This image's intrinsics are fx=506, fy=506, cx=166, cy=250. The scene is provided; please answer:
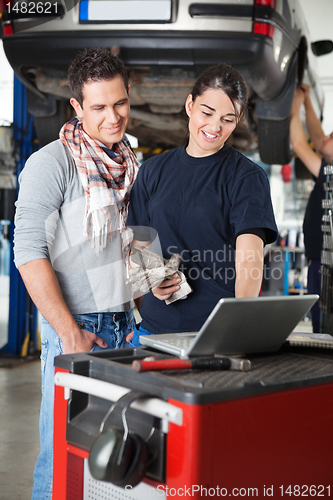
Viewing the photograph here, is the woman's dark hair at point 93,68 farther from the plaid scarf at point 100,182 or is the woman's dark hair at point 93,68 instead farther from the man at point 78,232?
the plaid scarf at point 100,182

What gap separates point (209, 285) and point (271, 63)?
1.97m

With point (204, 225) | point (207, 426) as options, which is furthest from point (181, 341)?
point (204, 225)

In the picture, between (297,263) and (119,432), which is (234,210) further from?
(297,263)

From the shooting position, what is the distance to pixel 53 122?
3584 millimetres

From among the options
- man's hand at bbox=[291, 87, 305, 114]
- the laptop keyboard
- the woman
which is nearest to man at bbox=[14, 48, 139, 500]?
the woman

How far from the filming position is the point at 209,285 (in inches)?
50.7

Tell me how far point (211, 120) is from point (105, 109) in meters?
0.35

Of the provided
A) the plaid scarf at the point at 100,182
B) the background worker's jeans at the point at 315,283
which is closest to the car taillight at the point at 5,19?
the plaid scarf at the point at 100,182

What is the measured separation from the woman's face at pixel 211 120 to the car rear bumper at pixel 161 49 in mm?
1498

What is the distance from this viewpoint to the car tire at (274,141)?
3.39m

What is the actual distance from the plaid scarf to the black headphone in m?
0.77

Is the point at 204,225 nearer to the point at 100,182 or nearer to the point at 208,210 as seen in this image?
the point at 208,210

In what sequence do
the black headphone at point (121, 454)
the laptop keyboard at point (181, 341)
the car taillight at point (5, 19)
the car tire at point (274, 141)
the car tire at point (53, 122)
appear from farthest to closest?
1. the car tire at point (53, 122)
2. the car tire at point (274, 141)
3. the car taillight at point (5, 19)
4. the laptop keyboard at point (181, 341)
5. the black headphone at point (121, 454)

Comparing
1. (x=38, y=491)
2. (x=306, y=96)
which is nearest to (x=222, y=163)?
(x=38, y=491)
